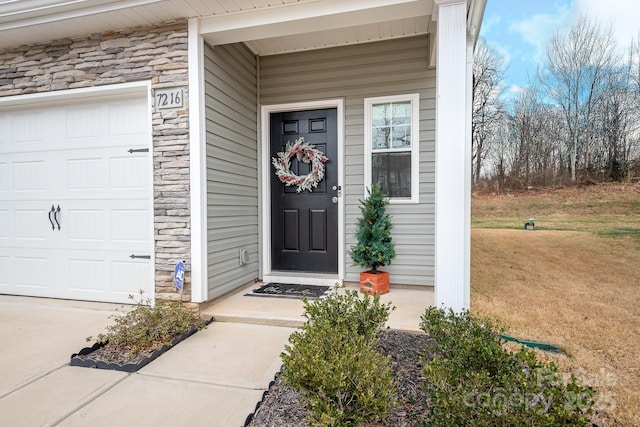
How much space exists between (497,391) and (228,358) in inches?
63.9

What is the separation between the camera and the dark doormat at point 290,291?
Result: 3510 millimetres

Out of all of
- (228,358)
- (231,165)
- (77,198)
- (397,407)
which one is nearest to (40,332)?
(77,198)

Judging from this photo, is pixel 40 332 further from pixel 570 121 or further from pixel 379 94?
pixel 570 121

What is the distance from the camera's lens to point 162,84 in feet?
10.0

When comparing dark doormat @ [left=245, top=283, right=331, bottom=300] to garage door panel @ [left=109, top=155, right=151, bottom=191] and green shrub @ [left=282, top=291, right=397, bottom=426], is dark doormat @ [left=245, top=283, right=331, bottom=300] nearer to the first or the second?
garage door panel @ [left=109, top=155, right=151, bottom=191]

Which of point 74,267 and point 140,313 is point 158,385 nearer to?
point 140,313

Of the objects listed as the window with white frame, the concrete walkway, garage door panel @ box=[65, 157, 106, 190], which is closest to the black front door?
the window with white frame

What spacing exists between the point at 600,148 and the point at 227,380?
336 cm

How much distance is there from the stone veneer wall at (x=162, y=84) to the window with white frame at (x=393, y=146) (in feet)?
6.12

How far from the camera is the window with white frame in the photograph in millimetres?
3693

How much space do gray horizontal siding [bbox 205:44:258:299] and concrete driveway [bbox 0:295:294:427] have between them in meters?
0.70

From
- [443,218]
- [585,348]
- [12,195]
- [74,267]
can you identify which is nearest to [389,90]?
[443,218]

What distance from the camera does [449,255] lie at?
8.30ft

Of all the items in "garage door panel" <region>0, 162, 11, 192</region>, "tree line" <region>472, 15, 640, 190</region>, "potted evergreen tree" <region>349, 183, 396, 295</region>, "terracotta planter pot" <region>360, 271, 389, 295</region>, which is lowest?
Answer: "terracotta planter pot" <region>360, 271, 389, 295</region>
